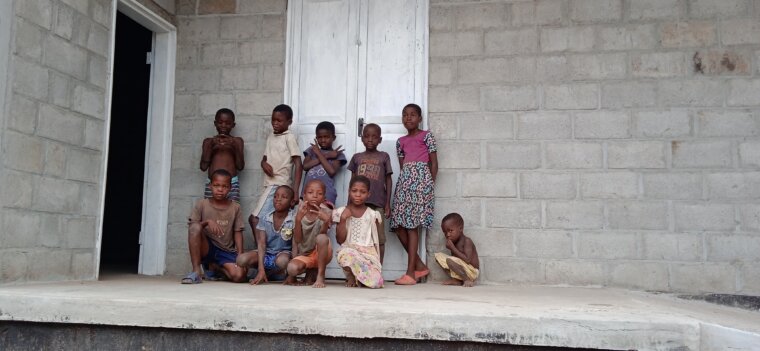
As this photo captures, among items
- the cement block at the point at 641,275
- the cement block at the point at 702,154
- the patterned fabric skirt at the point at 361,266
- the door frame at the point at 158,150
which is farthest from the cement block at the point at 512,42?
the door frame at the point at 158,150

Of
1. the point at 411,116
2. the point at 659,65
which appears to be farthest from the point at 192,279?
the point at 659,65

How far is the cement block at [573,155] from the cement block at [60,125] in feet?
11.9

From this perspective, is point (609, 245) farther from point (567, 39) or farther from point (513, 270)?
point (567, 39)

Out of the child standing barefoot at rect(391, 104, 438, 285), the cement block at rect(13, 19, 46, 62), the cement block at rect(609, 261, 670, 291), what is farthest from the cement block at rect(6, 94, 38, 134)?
the cement block at rect(609, 261, 670, 291)

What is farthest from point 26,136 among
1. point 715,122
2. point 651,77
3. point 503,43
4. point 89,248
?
point 715,122

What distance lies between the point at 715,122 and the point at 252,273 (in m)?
3.83

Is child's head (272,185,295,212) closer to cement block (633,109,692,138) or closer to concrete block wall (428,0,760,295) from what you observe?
concrete block wall (428,0,760,295)

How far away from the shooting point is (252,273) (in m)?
5.31

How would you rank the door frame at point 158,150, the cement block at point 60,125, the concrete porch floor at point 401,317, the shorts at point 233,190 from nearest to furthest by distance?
1. the concrete porch floor at point 401,317
2. the cement block at point 60,125
3. the shorts at point 233,190
4. the door frame at point 158,150

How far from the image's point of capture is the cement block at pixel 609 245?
17.4 feet

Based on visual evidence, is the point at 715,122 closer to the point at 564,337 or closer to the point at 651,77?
the point at 651,77

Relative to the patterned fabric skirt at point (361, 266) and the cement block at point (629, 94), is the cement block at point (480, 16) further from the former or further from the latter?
the patterned fabric skirt at point (361, 266)

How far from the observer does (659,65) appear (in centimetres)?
540

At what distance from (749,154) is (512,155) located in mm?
1796
